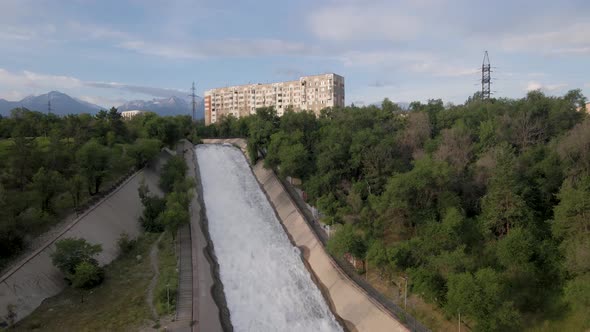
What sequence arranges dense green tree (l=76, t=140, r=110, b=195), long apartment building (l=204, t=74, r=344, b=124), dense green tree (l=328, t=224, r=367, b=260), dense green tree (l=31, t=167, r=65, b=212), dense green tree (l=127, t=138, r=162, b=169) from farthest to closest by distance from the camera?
long apartment building (l=204, t=74, r=344, b=124) → dense green tree (l=127, t=138, r=162, b=169) → dense green tree (l=76, t=140, r=110, b=195) → dense green tree (l=31, t=167, r=65, b=212) → dense green tree (l=328, t=224, r=367, b=260)

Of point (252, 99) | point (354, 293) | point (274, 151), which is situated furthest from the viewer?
point (252, 99)

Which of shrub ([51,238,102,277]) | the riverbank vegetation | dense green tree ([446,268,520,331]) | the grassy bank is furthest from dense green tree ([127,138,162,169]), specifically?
dense green tree ([446,268,520,331])

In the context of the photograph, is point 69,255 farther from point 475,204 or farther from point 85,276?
point 475,204

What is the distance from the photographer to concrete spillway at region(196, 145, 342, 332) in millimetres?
27797

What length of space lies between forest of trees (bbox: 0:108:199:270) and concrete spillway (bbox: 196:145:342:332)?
11.6m

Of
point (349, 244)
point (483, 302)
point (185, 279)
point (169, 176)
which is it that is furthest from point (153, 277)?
point (483, 302)

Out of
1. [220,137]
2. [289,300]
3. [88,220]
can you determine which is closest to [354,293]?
[289,300]

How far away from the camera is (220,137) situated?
99.9 meters

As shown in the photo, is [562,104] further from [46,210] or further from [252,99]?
[252,99]

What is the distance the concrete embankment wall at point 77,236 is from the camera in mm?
24406

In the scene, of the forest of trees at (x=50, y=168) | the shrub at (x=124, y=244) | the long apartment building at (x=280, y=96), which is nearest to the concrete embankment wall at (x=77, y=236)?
the shrub at (x=124, y=244)

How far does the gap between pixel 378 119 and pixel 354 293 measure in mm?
30796

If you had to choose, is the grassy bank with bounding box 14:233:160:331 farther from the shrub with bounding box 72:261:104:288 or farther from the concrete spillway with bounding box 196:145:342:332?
the concrete spillway with bounding box 196:145:342:332

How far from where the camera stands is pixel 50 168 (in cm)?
3866
